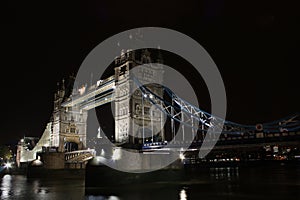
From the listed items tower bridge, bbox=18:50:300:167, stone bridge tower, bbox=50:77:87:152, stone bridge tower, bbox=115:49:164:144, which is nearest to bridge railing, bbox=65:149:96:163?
tower bridge, bbox=18:50:300:167

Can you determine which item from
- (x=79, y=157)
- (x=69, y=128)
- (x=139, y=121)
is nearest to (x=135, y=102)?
(x=139, y=121)

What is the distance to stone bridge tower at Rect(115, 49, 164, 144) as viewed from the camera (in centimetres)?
3784

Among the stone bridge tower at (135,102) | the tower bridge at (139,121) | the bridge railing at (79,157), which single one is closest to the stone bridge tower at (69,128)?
the tower bridge at (139,121)

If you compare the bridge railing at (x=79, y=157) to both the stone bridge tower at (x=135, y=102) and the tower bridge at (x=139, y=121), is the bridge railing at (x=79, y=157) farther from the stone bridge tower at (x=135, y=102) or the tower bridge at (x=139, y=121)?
the stone bridge tower at (x=135, y=102)

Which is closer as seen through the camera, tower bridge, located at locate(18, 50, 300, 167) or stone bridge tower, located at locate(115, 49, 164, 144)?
tower bridge, located at locate(18, 50, 300, 167)

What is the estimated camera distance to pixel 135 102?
39500 mm

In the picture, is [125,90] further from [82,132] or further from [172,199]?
[172,199]

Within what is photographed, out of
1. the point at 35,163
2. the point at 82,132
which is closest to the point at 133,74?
the point at 35,163

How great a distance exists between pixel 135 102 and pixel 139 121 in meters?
2.58

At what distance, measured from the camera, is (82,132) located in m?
56.4

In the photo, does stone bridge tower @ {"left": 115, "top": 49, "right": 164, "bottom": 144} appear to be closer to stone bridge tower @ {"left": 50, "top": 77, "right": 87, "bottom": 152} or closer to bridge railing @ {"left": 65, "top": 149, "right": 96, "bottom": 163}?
bridge railing @ {"left": 65, "top": 149, "right": 96, "bottom": 163}

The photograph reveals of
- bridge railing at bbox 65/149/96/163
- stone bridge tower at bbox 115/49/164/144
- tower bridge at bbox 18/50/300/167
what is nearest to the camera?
tower bridge at bbox 18/50/300/167

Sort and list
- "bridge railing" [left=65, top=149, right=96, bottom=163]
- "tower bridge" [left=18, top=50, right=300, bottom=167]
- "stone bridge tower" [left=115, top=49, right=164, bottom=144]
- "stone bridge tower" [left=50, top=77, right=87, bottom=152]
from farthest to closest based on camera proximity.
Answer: "stone bridge tower" [left=50, top=77, right=87, bottom=152]
"bridge railing" [left=65, top=149, right=96, bottom=163]
"stone bridge tower" [left=115, top=49, right=164, bottom=144]
"tower bridge" [left=18, top=50, right=300, bottom=167]

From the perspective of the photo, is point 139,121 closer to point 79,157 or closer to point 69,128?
point 79,157
